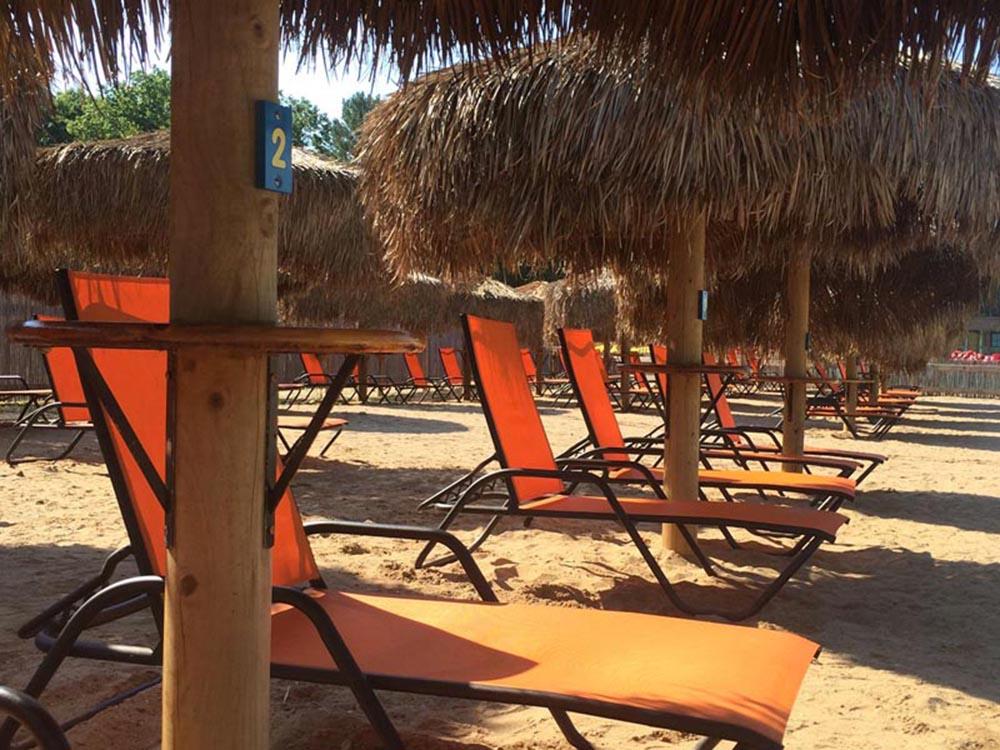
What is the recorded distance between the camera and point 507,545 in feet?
16.0

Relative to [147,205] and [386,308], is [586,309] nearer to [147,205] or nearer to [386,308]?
[386,308]

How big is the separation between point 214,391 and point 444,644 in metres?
0.81

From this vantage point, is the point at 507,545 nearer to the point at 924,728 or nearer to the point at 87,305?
the point at 924,728

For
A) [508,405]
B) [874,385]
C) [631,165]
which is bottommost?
[874,385]

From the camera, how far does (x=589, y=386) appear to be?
18.4ft

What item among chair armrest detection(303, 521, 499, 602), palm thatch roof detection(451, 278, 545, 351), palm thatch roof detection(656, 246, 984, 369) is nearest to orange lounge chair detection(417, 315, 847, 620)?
chair armrest detection(303, 521, 499, 602)

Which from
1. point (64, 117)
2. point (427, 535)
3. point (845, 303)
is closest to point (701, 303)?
point (427, 535)

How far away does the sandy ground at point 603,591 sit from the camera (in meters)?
2.54

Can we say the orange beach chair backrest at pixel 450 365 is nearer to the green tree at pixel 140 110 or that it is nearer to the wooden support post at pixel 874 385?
the wooden support post at pixel 874 385

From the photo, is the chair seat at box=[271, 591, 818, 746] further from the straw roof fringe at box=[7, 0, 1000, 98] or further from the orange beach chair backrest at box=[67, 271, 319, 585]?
the straw roof fringe at box=[7, 0, 1000, 98]

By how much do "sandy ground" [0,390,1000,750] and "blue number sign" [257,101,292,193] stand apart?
144 cm

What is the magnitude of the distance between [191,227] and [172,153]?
4.5 inches

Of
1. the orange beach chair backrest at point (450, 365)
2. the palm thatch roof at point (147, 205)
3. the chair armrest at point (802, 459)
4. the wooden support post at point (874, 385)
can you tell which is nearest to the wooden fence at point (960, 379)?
the wooden support post at point (874, 385)

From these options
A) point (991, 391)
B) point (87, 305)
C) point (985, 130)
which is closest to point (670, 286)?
point (985, 130)
